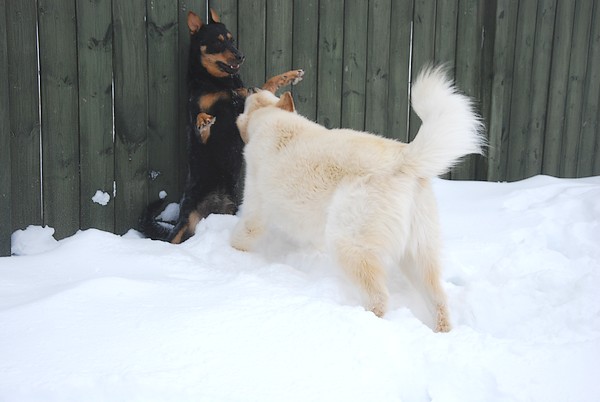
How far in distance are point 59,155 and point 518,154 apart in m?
4.09

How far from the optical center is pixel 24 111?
332 cm

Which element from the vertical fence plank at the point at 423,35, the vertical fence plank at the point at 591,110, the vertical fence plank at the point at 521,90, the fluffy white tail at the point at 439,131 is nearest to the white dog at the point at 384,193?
the fluffy white tail at the point at 439,131

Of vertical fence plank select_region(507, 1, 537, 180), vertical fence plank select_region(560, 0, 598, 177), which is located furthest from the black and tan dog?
vertical fence plank select_region(560, 0, 598, 177)

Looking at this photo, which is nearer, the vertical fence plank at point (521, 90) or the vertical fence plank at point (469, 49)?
the vertical fence plank at point (469, 49)

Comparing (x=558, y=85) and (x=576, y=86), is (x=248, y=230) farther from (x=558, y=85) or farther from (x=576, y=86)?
(x=576, y=86)

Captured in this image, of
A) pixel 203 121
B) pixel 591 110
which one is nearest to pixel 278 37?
pixel 203 121

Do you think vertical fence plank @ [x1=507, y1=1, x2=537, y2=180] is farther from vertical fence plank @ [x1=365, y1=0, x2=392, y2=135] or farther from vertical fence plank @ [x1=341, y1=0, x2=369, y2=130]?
vertical fence plank @ [x1=341, y1=0, x2=369, y2=130]

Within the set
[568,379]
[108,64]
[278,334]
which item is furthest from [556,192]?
[108,64]

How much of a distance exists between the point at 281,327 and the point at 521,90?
4.03 metres

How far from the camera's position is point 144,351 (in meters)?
1.83

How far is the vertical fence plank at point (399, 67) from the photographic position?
14.7ft

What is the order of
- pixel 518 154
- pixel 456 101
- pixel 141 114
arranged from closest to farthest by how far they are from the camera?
1. pixel 456 101
2. pixel 141 114
3. pixel 518 154

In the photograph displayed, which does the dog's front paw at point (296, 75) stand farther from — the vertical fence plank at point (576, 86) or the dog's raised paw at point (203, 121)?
the vertical fence plank at point (576, 86)

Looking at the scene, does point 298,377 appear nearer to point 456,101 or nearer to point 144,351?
point 144,351
